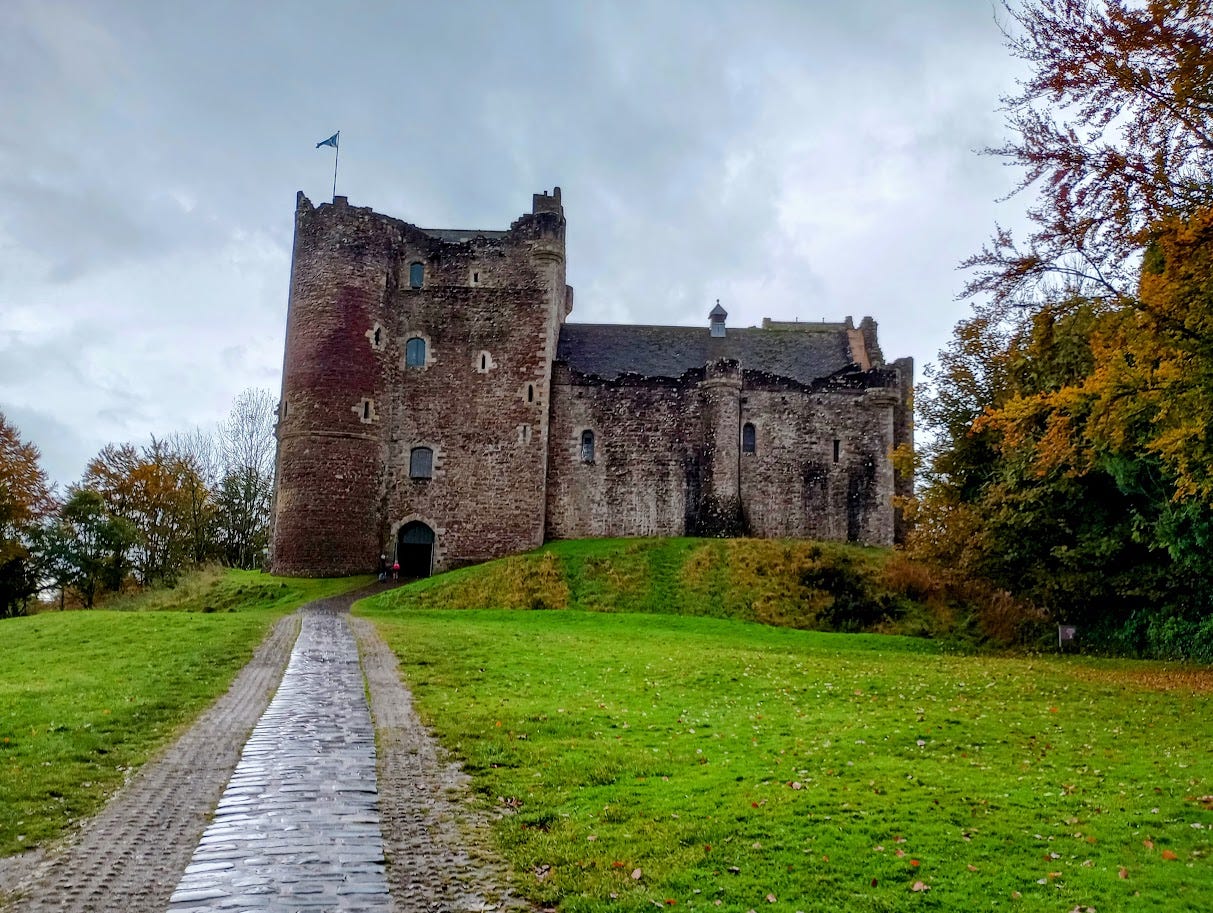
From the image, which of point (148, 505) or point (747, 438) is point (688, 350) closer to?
point (747, 438)

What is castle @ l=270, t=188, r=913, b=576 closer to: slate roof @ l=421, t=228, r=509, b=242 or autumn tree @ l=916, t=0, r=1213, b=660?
slate roof @ l=421, t=228, r=509, b=242

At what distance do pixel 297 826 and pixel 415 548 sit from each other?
31.5 metres

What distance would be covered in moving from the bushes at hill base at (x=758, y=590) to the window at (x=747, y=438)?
6.19 metres

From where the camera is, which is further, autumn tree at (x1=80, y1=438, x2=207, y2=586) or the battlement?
autumn tree at (x1=80, y1=438, x2=207, y2=586)

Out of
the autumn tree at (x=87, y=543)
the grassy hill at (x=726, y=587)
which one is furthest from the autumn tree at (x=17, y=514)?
the grassy hill at (x=726, y=587)

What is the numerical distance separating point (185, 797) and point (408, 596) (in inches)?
903

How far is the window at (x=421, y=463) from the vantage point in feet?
130

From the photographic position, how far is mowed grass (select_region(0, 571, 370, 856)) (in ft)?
30.4

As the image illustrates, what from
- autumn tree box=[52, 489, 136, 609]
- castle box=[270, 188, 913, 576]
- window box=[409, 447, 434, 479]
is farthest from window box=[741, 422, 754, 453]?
autumn tree box=[52, 489, 136, 609]

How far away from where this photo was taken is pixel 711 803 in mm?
9320

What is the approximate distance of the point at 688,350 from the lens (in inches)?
1758

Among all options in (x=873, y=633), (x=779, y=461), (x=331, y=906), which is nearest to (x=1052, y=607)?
(x=873, y=633)

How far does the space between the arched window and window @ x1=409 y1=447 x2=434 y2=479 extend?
142 inches

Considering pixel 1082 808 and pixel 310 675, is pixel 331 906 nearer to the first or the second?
pixel 1082 808
